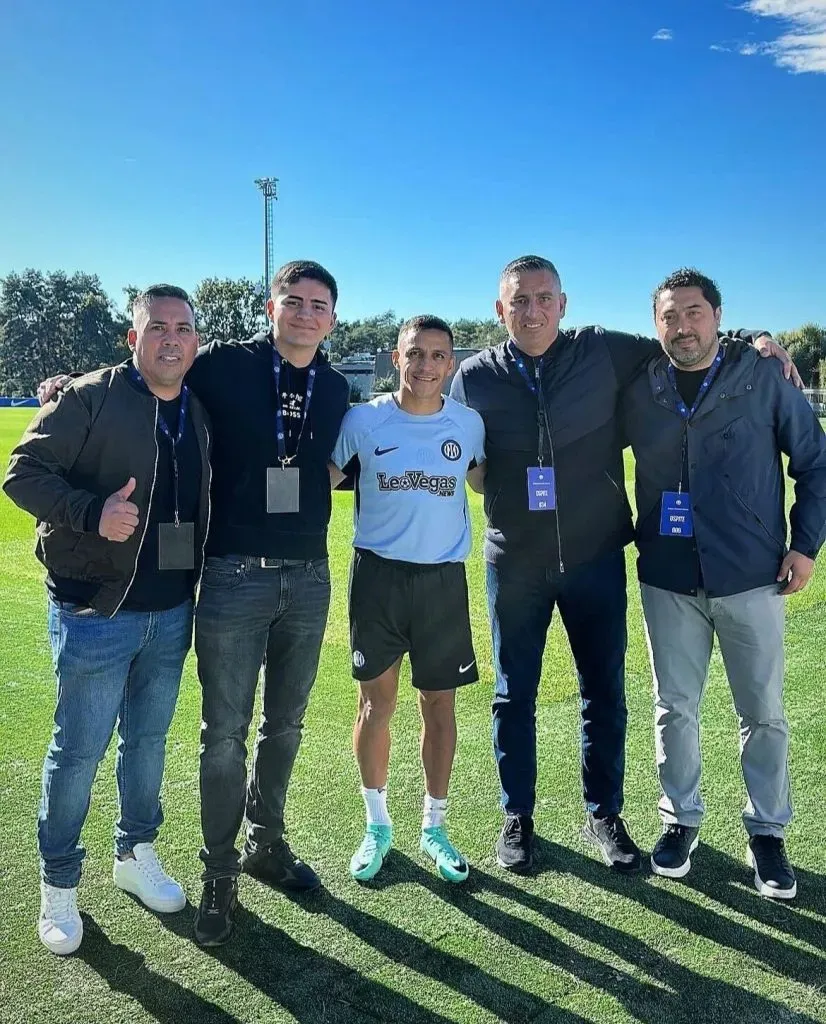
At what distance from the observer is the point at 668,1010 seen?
2336mm

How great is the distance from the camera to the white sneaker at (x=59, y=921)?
2.56 m

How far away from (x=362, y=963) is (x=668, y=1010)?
910 millimetres

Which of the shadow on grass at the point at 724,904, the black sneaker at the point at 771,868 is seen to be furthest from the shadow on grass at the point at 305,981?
the black sneaker at the point at 771,868

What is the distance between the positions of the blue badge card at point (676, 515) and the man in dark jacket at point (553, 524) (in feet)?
0.71

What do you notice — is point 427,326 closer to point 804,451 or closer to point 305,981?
point 804,451

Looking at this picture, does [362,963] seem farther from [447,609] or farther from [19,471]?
[19,471]

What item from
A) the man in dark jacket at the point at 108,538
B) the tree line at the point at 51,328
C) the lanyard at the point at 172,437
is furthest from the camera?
the tree line at the point at 51,328

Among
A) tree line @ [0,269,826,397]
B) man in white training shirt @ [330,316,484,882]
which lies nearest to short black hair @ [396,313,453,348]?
man in white training shirt @ [330,316,484,882]

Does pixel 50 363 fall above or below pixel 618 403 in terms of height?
above

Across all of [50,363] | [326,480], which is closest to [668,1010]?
[326,480]

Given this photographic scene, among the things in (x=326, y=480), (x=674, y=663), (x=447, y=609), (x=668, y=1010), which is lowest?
(x=668, y=1010)

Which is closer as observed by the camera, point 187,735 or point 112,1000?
point 112,1000

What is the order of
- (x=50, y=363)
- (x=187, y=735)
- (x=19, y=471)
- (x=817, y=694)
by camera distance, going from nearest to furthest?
1. (x=19, y=471)
2. (x=187, y=735)
3. (x=817, y=694)
4. (x=50, y=363)

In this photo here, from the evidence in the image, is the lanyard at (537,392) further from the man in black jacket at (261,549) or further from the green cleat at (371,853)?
the green cleat at (371,853)
